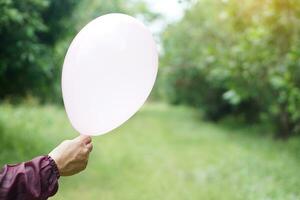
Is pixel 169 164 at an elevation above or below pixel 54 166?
A: below

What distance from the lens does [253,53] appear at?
8305 millimetres

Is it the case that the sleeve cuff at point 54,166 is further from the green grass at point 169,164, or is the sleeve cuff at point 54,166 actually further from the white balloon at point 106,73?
the green grass at point 169,164

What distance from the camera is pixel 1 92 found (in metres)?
8.35

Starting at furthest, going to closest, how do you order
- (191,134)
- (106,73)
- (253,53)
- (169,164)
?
(191,134), (253,53), (169,164), (106,73)

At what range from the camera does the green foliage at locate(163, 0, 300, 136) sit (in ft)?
23.3

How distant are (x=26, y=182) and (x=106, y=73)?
0.62 m

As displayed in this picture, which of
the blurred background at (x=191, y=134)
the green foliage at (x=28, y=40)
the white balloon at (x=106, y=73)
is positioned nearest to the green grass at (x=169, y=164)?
the blurred background at (x=191, y=134)

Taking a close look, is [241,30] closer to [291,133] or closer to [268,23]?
[268,23]

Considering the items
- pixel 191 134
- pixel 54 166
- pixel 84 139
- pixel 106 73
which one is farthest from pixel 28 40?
pixel 191 134

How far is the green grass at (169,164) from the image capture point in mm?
5676

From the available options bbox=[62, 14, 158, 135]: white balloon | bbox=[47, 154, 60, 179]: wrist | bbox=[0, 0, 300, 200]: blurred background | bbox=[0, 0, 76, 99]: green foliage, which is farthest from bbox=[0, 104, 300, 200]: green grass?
bbox=[47, 154, 60, 179]: wrist

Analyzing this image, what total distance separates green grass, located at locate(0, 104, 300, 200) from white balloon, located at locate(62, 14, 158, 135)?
3395mm

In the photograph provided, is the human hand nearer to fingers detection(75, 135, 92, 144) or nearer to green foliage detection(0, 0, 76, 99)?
fingers detection(75, 135, 92, 144)

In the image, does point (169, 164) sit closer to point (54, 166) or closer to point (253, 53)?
point (253, 53)
